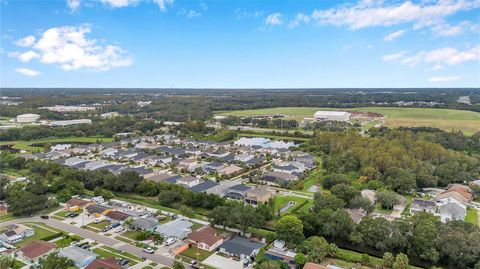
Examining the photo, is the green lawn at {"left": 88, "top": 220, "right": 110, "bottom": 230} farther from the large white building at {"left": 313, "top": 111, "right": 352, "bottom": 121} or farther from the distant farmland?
the large white building at {"left": 313, "top": 111, "right": 352, "bottom": 121}

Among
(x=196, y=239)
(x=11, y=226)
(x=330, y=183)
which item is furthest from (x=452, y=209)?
(x=11, y=226)

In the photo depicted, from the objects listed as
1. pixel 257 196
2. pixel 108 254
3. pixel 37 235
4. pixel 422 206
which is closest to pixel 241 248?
pixel 108 254

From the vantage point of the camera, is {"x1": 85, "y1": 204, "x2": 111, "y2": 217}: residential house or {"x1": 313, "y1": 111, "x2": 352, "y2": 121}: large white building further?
{"x1": 313, "y1": 111, "x2": 352, "y2": 121}: large white building

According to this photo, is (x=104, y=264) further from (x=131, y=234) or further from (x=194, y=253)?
(x=131, y=234)

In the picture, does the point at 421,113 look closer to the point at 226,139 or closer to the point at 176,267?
the point at 226,139

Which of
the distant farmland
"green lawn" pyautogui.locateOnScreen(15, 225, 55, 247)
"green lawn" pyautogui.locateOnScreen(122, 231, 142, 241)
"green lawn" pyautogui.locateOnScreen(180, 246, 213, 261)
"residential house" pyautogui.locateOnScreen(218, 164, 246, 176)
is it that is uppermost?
the distant farmland

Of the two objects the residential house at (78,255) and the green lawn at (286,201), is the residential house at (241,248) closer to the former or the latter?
the green lawn at (286,201)

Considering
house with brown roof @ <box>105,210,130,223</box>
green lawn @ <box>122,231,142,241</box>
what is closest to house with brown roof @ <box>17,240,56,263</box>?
green lawn @ <box>122,231,142,241</box>
